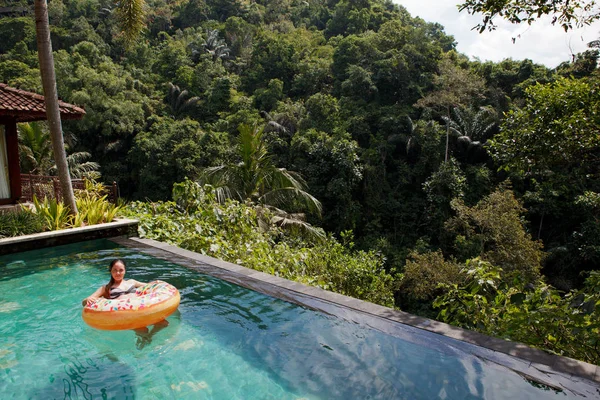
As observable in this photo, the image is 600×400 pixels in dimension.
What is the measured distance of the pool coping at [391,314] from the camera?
342 centimetres

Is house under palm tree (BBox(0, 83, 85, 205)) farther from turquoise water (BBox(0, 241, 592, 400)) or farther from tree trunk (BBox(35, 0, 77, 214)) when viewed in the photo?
turquoise water (BBox(0, 241, 592, 400))

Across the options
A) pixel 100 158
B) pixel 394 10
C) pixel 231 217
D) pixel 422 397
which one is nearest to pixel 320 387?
pixel 422 397

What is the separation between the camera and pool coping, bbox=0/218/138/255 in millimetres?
7285

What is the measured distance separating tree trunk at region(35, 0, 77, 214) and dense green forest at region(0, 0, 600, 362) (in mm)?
1559

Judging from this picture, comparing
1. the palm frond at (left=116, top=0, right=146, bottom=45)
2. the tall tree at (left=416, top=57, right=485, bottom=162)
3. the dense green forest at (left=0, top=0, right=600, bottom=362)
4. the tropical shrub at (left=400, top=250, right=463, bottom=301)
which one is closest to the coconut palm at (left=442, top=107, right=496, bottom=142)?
the dense green forest at (left=0, top=0, right=600, bottom=362)

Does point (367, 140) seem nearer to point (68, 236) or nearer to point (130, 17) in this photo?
point (130, 17)

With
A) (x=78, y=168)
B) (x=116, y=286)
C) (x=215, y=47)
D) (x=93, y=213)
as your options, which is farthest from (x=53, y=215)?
(x=215, y=47)

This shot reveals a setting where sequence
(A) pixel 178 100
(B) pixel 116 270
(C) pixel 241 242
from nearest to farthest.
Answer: (B) pixel 116 270, (C) pixel 241 242, (A) pixel 178 100

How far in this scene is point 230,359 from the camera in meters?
4.19

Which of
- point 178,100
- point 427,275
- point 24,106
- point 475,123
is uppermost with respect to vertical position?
point 178,100

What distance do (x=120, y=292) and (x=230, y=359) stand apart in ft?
5.28

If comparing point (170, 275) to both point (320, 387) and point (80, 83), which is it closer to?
point (320, 387)

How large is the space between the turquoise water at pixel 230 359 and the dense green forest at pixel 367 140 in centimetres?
132

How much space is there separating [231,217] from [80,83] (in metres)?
24.5
